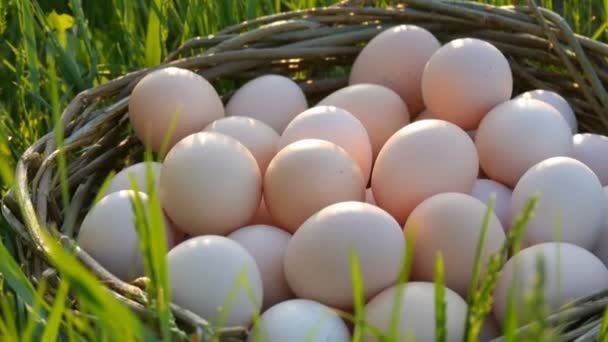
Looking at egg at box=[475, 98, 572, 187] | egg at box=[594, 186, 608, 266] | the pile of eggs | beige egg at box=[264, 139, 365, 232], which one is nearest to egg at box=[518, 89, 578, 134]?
the pile of eggs

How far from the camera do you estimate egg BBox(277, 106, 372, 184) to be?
4.16 ft

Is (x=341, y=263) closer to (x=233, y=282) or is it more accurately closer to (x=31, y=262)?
(x=233, y=282)

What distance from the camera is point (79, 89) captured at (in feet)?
5.33

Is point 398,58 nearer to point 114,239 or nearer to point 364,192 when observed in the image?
point 364,192

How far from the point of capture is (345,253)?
1.05 meters

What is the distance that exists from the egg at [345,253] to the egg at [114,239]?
0.68 ft

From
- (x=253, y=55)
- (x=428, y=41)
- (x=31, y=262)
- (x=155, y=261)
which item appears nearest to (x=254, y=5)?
(x=253, y=55)

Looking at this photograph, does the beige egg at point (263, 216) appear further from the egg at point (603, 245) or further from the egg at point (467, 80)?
the egg at point (603, 245)

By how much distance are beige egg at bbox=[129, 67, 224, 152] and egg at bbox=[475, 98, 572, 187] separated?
0.40 m

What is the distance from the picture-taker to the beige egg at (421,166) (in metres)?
1.19

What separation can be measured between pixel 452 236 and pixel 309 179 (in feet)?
0.61

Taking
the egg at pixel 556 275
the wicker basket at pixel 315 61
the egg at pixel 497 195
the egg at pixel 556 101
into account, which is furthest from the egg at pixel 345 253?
the egg at pixel 556 101

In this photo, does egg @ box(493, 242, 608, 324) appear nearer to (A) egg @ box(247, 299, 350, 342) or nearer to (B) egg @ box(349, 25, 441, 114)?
(A) egg @ box(247, 299, 350, 342)

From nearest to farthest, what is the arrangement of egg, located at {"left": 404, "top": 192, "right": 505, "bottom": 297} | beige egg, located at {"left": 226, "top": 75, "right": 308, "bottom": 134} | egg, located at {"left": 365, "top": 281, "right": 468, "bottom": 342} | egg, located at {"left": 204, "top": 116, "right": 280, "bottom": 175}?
1. egg, located at {"left": 365, "top": 281, "right": 468, "bottom": 342}
2. egg, located at {"left": 404, "top": 192, "right": 505, "bottom": 297}
3. egg, located at {"left": 204, "top": 116, "right": 280, "bottom": 175}
4. beige egg, located at {"left": 226, "top": 75, "right": 308, "bottom": 134}
